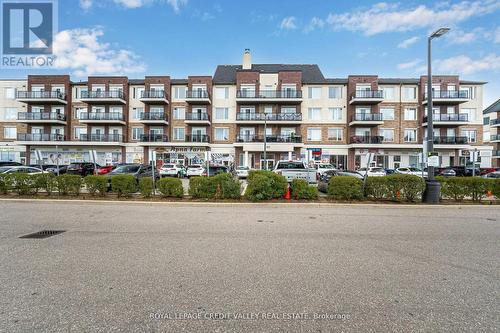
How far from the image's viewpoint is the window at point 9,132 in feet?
130

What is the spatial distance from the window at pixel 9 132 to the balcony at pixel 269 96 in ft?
116

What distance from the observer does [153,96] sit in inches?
1421

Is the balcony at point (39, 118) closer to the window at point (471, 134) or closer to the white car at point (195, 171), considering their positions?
the white car at point (195, 171)

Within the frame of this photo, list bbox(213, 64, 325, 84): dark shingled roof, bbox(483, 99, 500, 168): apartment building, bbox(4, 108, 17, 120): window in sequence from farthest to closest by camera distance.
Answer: bbox(483, 99, 500, 168): apartment building
bbox(4, 108, 17, 120): window
bbox(213, 64, 325, 84): dark shingled roof

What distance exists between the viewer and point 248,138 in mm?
36469

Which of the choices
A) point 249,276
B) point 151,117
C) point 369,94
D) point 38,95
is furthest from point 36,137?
point 369,94

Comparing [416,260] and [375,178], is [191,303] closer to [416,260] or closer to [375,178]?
[416,260]

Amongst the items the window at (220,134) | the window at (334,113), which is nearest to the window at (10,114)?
the window at (220,134)

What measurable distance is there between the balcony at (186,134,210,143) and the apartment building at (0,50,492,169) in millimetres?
145

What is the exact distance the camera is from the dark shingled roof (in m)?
38.4

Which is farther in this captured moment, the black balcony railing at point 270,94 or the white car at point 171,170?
the black balcony railing at point 270,94

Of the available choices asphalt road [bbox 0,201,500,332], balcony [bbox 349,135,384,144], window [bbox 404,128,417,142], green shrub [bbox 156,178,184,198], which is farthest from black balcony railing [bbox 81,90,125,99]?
window [bbox 404,128,417,142]

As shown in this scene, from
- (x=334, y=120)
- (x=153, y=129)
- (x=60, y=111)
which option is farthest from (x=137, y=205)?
(x=60, y=111)

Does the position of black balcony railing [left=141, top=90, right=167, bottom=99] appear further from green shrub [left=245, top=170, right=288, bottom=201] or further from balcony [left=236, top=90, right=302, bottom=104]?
green shrub [left=245, top=170, right=288, bottom=201]
